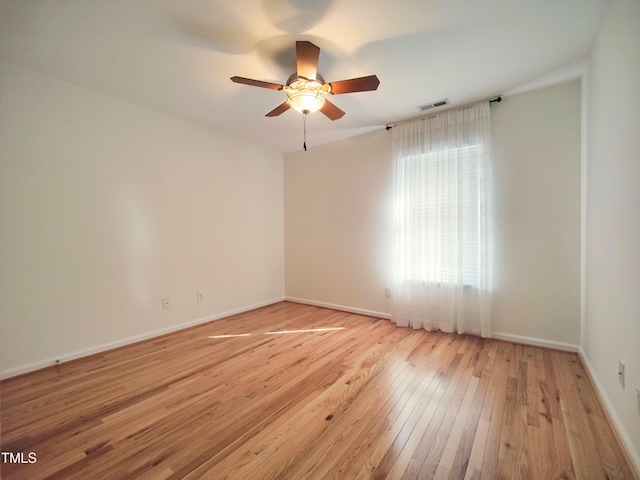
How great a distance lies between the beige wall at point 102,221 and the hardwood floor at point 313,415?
0.40 metres

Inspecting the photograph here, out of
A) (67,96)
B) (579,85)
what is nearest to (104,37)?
(67,96)

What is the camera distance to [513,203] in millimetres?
2797

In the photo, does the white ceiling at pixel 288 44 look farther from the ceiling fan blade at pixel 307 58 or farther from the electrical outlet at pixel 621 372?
the electrical outlet at pixel 621 372

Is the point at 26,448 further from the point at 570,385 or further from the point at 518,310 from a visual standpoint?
the point at 518,310

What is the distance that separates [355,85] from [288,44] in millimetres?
599

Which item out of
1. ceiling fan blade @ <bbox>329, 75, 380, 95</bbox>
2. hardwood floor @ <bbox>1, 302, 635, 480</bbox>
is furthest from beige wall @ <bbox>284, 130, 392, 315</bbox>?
ceiling fan blade @ <bbox>329, 75, 380, 95</bbox>

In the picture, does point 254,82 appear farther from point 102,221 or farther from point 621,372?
point 621,372

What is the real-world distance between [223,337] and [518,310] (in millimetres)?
3256

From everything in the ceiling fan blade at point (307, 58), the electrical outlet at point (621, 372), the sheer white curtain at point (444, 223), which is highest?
the ceiling fan blade at point (307, 58)

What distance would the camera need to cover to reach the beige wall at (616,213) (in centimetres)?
135

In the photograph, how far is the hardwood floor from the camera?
1341 mm

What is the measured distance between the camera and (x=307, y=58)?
71.8 inches

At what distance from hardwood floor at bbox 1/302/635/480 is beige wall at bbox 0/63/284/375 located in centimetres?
40

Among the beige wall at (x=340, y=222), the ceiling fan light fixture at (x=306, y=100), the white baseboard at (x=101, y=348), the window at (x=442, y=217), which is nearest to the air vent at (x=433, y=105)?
the window at (x=442, y=217)
